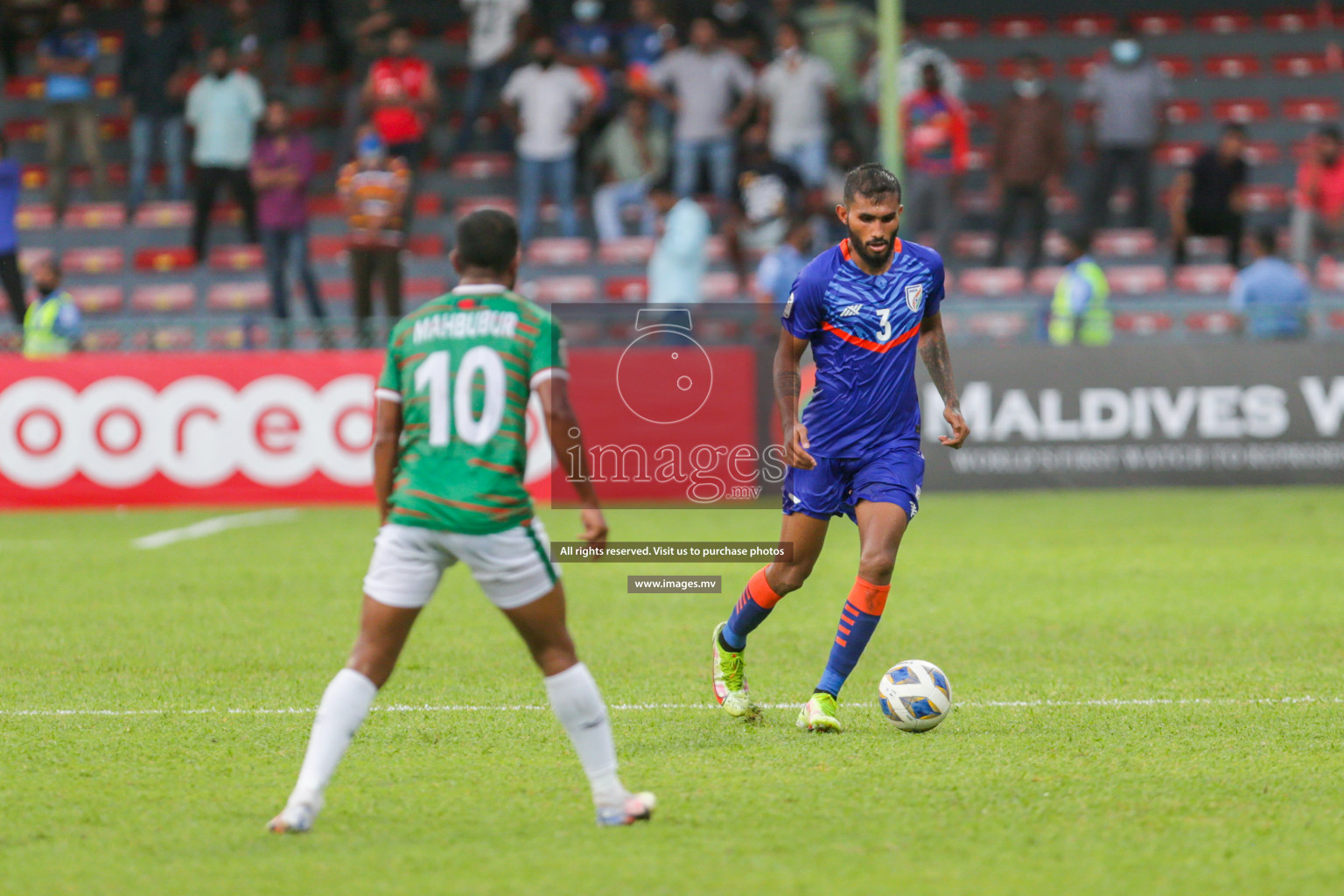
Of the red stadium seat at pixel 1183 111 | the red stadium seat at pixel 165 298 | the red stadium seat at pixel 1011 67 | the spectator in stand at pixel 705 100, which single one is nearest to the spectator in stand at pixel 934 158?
the spectator in stand at pixel 705 100

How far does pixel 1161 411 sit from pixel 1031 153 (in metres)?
4.77

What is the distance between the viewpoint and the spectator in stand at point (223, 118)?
20609mm

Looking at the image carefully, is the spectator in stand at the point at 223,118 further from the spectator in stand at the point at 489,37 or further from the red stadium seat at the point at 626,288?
the red stadium seat at the point at 626,288

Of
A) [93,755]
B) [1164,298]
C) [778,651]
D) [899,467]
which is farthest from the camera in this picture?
[1164,298]

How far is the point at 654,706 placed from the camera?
295 inches

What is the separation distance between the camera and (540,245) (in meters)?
21.6

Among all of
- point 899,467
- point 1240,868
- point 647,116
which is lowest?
point 1240,868

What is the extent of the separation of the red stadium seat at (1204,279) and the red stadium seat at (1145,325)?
3910 millimetres

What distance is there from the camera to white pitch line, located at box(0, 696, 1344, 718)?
289 inches

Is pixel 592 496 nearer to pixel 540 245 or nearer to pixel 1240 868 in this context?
pixel 1240 868

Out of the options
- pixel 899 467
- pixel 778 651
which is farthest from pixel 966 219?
pixel 899 467

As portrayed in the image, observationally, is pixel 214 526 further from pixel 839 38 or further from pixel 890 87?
pixel 839 38

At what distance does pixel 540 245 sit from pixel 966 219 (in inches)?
219

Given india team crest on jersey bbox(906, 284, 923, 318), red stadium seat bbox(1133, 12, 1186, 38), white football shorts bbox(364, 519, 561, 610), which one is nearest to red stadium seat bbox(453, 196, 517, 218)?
red stadium seat bbox(1133, 12, 1186, 38)
